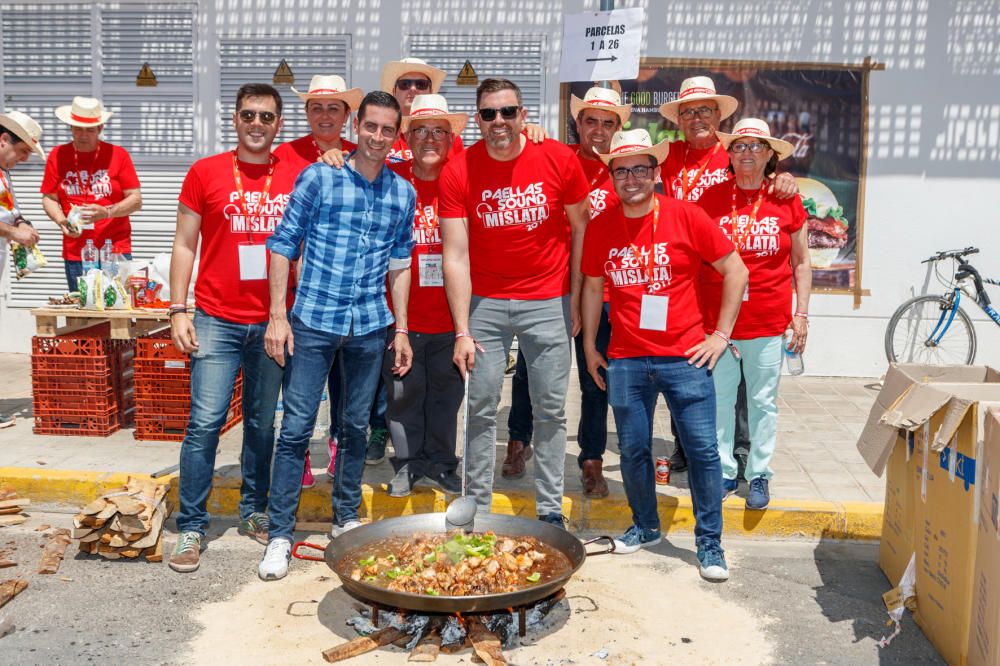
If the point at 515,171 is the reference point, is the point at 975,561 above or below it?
below

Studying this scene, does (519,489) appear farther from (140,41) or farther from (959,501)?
(140,41)

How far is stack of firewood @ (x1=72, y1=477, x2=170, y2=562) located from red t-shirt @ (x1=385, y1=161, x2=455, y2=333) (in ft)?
5.98

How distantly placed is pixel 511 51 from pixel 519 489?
18.1ft

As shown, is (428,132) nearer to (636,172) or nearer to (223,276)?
(636,172)

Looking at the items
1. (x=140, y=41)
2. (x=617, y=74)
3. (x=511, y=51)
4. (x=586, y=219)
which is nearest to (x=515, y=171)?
(x=586, y=219)

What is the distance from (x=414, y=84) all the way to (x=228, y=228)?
1705mm

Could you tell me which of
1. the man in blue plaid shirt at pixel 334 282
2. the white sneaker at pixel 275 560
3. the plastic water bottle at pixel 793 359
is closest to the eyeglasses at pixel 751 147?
the plastic water bottle at pixel 793 359

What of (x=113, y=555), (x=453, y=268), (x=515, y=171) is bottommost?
(x=113, y=555)

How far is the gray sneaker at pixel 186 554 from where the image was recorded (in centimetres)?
540

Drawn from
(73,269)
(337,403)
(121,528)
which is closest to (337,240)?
Result: (337,403)

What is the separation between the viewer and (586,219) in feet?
18.7

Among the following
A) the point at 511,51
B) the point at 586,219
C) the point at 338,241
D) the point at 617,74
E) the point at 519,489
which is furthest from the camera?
the point at 511,51

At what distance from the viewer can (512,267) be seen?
5.54 m

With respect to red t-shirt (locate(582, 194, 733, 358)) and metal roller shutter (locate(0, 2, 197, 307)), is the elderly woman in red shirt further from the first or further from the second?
metal roller shutter (locate(0, 2, 197, 307))
